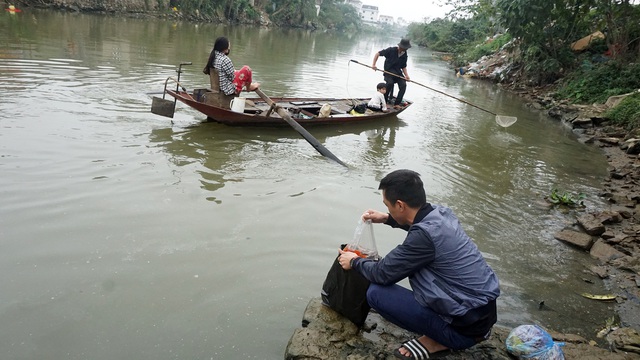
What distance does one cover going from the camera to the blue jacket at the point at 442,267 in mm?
2422

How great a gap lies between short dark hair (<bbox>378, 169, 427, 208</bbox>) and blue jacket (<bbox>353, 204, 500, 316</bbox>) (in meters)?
0.08

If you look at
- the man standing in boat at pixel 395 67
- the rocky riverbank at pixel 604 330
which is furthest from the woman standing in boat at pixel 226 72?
the rocky riverbank at pixel 604 330

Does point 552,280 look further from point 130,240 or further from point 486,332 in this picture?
point 130,240

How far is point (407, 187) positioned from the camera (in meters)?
2.54

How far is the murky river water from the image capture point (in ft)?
10.4

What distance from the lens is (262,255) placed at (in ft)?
13.8

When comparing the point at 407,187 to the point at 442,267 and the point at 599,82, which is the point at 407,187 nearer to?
the point at 442,267

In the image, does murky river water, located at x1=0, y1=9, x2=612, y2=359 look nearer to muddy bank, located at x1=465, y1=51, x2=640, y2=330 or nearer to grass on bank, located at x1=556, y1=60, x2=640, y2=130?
muddy bank, located at x1=465, y1=51, x2=640, y2=330

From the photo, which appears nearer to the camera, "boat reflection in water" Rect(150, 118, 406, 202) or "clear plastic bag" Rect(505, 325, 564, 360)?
"clear plastic bag" Rect(505, 325, 564, 360)

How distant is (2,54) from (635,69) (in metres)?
18.2

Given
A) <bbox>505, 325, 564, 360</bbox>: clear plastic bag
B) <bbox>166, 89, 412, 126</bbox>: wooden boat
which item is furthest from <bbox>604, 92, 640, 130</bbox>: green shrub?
<bbox>505, 325, 564, 360</bbox>: clear plastic bag

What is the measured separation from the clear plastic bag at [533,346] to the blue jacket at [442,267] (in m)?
0.51

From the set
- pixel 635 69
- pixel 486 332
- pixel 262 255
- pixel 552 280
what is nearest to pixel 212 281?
pixel 262 255

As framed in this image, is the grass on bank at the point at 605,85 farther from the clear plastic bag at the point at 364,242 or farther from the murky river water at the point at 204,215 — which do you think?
the clear plastic bag at the point at 364,242
